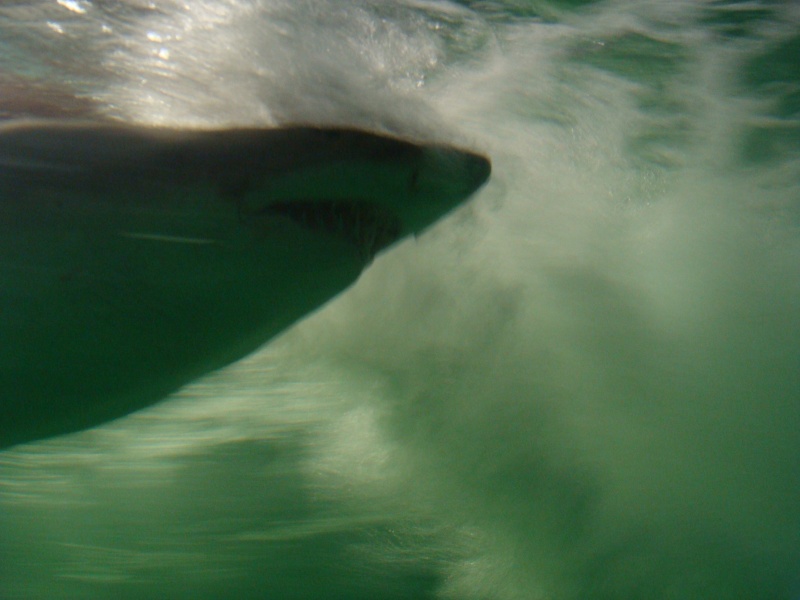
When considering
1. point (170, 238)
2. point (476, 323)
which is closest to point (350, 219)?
point (170, 238)

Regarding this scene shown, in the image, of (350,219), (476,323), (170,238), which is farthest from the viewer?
(476,323)

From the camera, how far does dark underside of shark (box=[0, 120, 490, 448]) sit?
1.55 meters

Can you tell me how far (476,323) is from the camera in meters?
9.53

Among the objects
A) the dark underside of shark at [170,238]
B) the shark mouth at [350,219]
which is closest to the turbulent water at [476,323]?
the dark underside of shark at [170,238]

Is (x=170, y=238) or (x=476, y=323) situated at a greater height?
(x=170, y=238)

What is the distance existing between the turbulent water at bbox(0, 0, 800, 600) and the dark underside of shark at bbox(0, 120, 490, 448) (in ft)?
0.43

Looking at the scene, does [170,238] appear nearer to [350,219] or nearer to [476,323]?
[350,219]

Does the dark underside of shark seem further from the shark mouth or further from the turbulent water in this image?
the turbulent water

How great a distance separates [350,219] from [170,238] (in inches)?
23.3

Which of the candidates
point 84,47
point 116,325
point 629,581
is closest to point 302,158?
point 116,325

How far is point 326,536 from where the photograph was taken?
12.4 metres

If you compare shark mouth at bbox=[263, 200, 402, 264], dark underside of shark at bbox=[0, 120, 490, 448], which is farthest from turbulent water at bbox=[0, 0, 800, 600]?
shark mouth at bbox=[263, 200, 402, 264]

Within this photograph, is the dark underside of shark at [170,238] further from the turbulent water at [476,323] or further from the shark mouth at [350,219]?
the turbulent water at [476,323]

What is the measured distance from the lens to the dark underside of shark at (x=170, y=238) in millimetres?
1546
